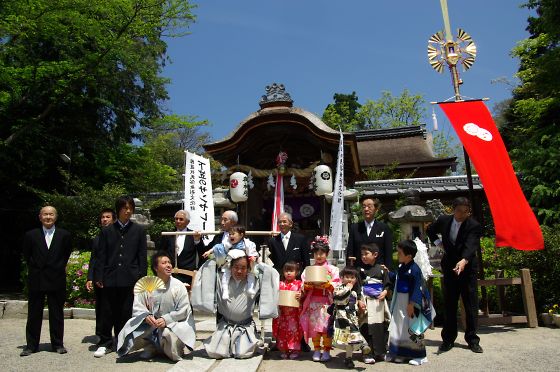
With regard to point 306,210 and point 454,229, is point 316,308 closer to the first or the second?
point 454,229

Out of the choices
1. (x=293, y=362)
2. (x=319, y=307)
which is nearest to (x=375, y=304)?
(x=319, y=307)

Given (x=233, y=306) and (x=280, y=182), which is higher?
(x=280, y=182)

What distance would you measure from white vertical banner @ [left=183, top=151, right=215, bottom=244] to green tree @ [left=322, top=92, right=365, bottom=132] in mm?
20762

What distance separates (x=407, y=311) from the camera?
441cm

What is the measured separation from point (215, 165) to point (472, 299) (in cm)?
1726

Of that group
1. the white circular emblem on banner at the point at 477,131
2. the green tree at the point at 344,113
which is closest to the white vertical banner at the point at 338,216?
the white circular emblem on banner at the point at 477,131

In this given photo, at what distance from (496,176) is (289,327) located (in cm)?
334

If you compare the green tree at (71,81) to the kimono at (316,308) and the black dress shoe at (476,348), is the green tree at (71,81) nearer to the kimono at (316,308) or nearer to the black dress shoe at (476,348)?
the kimono at (316,308)

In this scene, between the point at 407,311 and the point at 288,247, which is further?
the point at 288,247

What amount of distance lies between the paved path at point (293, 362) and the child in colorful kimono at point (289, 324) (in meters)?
0.12

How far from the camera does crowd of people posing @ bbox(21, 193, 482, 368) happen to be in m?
4.36

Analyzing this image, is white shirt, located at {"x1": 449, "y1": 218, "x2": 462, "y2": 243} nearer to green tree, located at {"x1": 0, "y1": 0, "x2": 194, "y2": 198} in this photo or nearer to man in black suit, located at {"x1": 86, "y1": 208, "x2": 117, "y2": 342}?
man in black suit, located at {"x1": 86, "y1": 208, "x2": 117, "y2": 342}

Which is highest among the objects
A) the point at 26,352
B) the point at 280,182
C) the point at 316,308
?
the point at 280,182

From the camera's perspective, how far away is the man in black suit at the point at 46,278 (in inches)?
184
